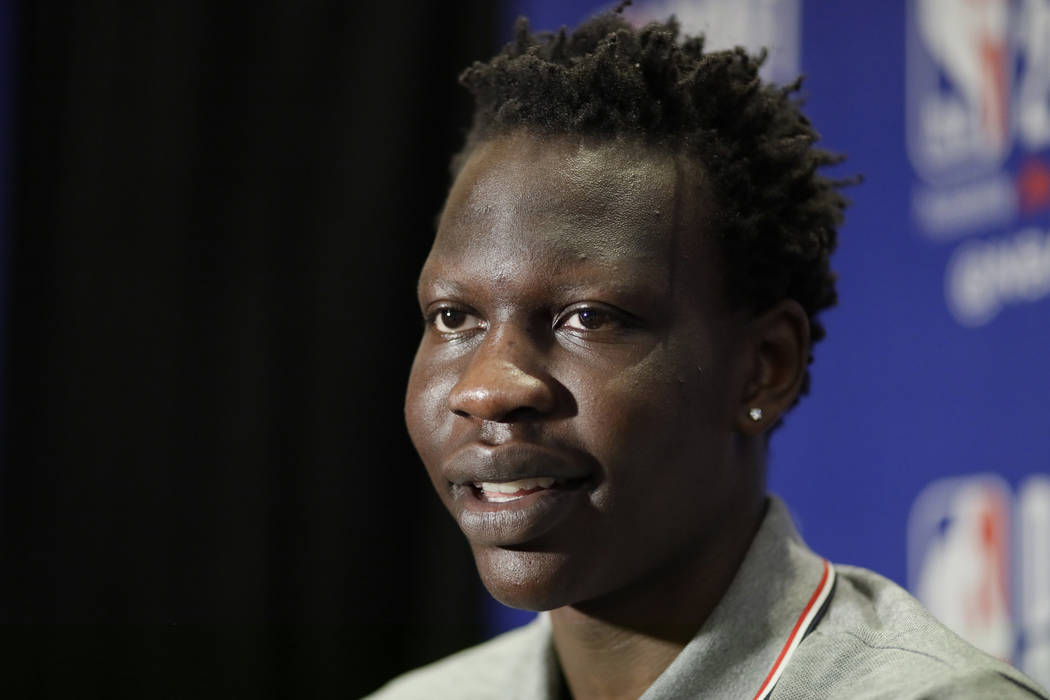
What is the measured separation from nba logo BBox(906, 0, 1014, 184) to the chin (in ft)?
3.45

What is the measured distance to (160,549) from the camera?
2.50 metres

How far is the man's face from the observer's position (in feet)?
3.70

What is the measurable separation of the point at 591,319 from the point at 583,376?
0.18ft

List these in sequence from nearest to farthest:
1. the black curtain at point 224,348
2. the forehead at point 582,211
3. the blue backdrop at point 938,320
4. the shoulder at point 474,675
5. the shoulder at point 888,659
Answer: the shoulder at point 888,659
the forehead at point 582,211
the shoulder at point 474,675
the blue backdrop at point 938,320
the black curtain at point 224,348

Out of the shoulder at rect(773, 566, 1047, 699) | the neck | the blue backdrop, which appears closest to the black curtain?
the blue backdrop

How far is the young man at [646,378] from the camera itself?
3.71 ft

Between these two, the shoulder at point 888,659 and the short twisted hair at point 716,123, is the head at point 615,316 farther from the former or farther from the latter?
the shoulder at point 888,659

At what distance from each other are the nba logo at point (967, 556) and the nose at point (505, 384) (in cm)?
97

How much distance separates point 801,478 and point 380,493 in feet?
3.23

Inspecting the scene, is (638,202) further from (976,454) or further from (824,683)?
(976,454)

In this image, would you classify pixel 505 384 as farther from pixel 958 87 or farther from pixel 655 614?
pixel 958 87

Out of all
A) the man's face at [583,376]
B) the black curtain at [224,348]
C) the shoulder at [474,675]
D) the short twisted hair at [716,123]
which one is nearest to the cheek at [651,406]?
the man's face at [583,376]

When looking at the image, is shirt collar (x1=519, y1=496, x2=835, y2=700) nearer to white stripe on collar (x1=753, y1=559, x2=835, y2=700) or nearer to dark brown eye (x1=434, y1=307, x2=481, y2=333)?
white stripe on collar (x1=753, y1=559, x2=835, y2=700)

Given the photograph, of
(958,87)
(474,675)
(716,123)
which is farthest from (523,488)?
(958,87)
